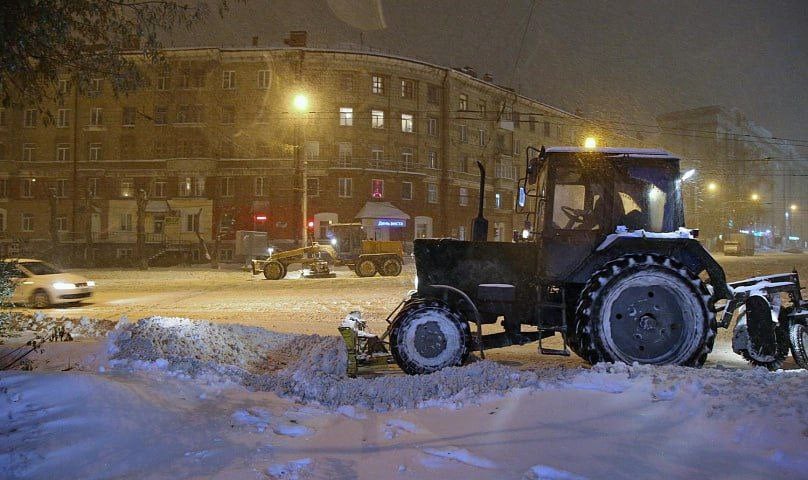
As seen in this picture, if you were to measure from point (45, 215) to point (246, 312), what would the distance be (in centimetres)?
4358

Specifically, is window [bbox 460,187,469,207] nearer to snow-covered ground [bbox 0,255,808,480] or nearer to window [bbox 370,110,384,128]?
window [bbox 370,110,384,128]

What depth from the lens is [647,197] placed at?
682cm

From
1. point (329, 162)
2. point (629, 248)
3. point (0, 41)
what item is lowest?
point (629, 248)

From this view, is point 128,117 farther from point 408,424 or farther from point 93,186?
point 408,424

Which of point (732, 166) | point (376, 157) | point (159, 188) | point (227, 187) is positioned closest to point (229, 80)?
point (227, 187)

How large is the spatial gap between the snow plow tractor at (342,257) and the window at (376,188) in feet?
52.8

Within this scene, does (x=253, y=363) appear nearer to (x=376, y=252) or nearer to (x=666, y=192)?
(x=666, y=192)

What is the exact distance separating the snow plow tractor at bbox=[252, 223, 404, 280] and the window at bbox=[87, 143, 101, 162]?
93.5 feet

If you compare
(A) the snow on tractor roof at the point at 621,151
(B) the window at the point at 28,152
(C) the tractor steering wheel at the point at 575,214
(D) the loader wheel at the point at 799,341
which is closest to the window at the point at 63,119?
(B) the window at the point at 28,152

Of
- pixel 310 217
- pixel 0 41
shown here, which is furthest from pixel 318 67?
pixel 0 41

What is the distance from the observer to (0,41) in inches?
244

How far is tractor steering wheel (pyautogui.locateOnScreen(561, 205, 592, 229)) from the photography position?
6.87 m

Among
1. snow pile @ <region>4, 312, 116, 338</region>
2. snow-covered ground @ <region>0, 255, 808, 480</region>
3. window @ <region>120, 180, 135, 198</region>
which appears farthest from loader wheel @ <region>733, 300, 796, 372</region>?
window @ <region>120, 180, 135, 198</region>

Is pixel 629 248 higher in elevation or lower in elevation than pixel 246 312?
higher
